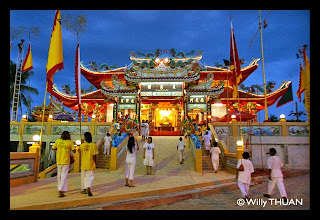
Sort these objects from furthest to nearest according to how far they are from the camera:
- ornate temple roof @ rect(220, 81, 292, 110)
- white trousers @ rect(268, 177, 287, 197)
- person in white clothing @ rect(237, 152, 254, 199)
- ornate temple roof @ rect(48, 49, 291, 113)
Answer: ornate temple roof @ rect(220, 81, 292, 110) < ornate temple roof @ rect(48, 49, 291, 113) < person in white clothing @ rect(237, 152, 254, 199) < white trousers @ rect(268, 177, 287, 197)

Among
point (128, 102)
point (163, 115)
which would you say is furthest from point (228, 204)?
point (163, 115)

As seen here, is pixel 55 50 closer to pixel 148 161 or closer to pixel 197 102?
pixel 148 161

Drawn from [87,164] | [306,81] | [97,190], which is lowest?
[97,190]

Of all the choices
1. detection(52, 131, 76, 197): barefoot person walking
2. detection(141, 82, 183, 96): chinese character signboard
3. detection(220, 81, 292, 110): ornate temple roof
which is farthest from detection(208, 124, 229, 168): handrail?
detection(220, 81, 292, 110): ornate temple roof

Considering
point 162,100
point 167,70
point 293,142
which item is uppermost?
point 167,70

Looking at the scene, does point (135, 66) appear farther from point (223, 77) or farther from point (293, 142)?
point (293, 142)

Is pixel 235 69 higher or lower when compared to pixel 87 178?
higher

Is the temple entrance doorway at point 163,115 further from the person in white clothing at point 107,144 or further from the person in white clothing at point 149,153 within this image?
the person in white clothing at point 149,153

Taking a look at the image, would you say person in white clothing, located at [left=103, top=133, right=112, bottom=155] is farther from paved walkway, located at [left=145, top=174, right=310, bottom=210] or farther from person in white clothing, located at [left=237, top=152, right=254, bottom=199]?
person in white clothing, located at [left=237, top=152, right=254, bottom=199]

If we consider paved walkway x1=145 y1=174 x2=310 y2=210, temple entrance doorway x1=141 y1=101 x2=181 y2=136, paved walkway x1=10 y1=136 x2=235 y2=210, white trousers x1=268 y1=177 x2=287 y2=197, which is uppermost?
temple entrance doorway x1=141 y1=101 x2=181 y2=136
